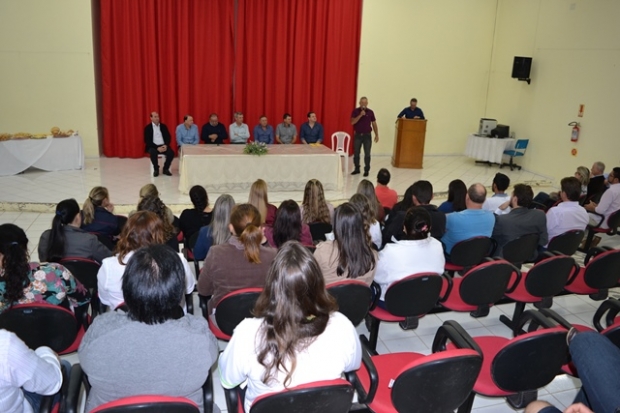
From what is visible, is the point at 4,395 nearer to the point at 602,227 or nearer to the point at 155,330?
the point at 155,330

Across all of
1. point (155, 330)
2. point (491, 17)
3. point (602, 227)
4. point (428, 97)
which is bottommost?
point (602, 227)

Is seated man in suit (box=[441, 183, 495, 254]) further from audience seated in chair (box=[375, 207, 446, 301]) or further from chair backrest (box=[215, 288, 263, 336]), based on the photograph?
chair backrest (box=[215, 288, 263, 336])

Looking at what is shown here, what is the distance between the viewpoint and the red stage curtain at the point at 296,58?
9766 mm

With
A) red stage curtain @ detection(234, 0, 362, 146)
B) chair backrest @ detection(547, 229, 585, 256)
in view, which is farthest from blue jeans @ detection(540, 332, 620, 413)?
red stage curtain @ detection(234, 0, 362, 146)

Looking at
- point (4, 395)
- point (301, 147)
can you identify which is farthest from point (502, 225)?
point (301, 147)

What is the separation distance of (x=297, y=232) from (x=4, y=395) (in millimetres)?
2222

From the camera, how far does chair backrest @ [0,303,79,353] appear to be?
2346 millimetres

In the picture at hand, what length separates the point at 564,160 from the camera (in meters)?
9.35

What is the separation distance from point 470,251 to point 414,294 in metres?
1.18

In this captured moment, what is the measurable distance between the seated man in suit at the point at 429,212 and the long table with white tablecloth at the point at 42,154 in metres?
6.35

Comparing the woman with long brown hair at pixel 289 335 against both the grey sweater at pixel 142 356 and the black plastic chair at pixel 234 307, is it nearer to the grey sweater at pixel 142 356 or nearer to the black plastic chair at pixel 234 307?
the grey sweater at pixel 142 356

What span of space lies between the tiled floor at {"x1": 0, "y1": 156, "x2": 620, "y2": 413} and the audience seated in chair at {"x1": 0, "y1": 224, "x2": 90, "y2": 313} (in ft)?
2.59

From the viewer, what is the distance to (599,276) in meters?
3.62

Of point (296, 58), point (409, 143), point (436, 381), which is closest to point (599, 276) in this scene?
point (436, 381)
